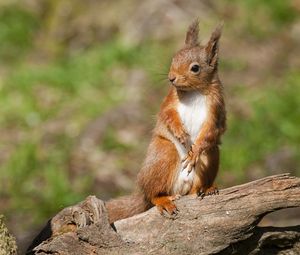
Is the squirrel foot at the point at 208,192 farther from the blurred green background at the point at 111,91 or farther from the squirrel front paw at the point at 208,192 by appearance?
the blurred green background at the point at 111,91

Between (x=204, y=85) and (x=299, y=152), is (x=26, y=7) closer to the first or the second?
(x=299, y=152)

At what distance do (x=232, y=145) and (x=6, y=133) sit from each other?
8.98 feet

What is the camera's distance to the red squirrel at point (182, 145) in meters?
5.49

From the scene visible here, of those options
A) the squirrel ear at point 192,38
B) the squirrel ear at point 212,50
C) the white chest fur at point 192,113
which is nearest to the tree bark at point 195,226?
the white chest fur at point 192,113

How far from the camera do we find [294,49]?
435 inches

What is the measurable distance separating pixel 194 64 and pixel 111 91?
4.69 m

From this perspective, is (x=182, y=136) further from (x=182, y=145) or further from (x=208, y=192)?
(x=208, y=192)

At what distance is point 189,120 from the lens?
5.69 m

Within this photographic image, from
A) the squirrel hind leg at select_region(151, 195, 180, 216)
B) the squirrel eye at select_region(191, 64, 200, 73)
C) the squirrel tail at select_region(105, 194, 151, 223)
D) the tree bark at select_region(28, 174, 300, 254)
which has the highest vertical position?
the squirrel eye at select_region(191, 64, 200, 73)

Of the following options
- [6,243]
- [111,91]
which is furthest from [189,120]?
[111,91]

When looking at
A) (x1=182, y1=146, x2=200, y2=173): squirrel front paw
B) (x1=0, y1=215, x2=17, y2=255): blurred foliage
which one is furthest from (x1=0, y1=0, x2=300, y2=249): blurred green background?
(x1=0, y1=215, x2=17, y2=255): blurred foliage

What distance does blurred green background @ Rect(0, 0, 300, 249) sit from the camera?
8.58 metres

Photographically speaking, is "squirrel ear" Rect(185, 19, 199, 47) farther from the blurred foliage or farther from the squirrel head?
the blurred foliage

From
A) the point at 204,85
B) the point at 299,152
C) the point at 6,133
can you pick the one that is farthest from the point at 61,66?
the point at 204,85
